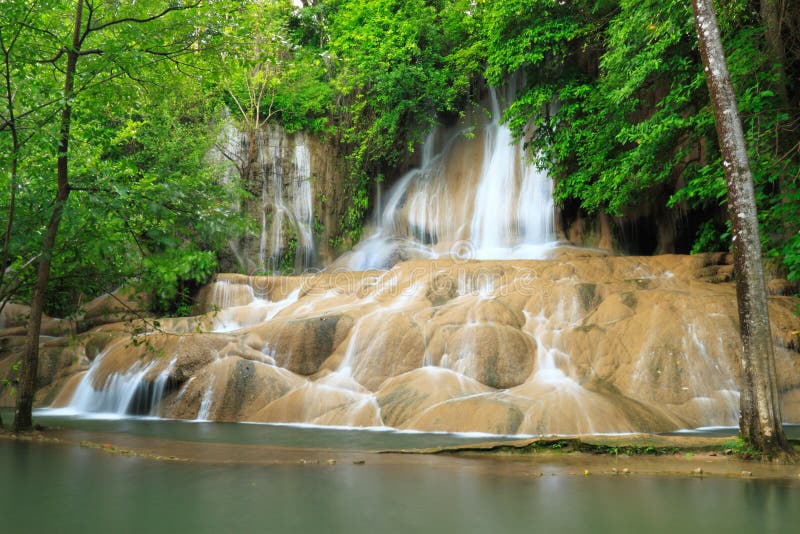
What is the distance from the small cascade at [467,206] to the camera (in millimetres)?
18906

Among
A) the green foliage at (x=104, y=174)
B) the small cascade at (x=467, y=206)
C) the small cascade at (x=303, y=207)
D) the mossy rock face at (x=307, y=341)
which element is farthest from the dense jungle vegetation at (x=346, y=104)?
the mossy rock face at (x=307, y=341)

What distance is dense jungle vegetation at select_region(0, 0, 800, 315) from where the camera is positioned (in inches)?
271

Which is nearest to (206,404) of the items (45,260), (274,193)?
(45,260)

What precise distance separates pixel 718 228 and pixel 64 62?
14625 mm

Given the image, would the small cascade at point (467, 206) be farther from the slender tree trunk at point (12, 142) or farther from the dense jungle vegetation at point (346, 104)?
the slender tree trunk at point (12, 142)

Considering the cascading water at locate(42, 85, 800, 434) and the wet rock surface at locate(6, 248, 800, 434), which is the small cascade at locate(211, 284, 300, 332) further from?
the wet rock surface at locate(6, 248, 800, 434)

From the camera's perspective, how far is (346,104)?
24172 mm

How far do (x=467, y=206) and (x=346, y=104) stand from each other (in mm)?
7220

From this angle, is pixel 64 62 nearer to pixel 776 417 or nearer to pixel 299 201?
pixel 776 417

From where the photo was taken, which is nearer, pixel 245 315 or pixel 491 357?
pixel 491 357

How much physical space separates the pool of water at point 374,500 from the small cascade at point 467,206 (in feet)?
42.0

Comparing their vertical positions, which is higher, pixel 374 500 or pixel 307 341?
pixel 307 341

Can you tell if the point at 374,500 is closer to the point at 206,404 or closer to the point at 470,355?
the point at 470,355

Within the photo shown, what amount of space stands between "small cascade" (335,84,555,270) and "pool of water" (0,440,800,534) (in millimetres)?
12805
